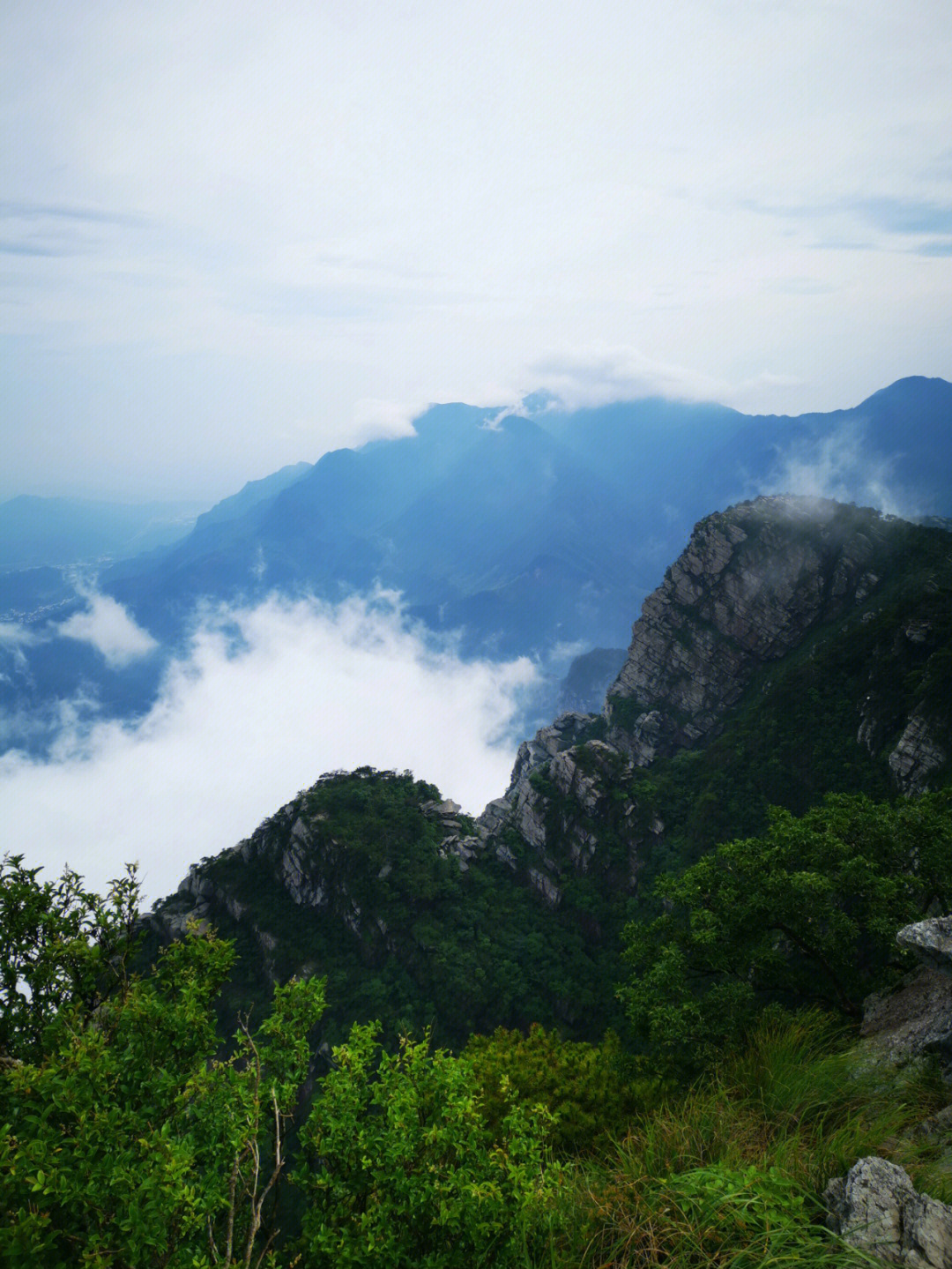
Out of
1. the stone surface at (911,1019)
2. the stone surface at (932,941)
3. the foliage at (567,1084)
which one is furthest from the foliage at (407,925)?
the stone surface at (932,941)

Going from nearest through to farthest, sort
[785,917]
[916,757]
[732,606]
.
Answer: [785,917], [916,757], [732,606]

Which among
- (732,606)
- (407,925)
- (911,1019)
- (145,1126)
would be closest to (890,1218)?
(145,1126)

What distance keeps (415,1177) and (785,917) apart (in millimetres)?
12743

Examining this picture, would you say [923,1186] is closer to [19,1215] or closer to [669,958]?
[19,1215]

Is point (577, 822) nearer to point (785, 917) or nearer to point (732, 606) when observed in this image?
point (732, 606)

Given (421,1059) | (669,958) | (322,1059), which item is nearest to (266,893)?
(322,1059)

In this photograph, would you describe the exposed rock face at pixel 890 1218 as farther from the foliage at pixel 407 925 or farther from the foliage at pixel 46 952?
the foliage at pixel 407 925

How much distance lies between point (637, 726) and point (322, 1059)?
148 ft

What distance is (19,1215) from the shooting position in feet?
18.9

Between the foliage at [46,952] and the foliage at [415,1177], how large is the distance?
15.7 feet

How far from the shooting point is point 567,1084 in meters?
16.0

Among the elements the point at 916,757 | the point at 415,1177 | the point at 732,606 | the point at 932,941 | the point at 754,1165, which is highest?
the point at 732,606

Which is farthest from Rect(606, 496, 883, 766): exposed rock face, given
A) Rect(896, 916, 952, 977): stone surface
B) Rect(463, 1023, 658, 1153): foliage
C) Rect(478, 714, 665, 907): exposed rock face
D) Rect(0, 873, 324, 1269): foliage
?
Rect(0, 873, 324, 1269): foliage

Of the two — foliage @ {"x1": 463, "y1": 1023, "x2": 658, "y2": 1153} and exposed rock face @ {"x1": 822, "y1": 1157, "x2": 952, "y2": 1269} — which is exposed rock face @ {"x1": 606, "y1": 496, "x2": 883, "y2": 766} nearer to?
foliage @ {"x1": 463, "y1": 1023, "x2": 658, "y2": 1153}
